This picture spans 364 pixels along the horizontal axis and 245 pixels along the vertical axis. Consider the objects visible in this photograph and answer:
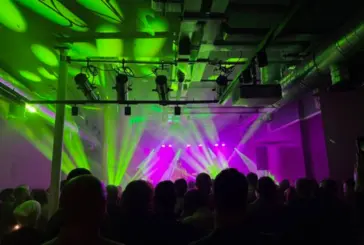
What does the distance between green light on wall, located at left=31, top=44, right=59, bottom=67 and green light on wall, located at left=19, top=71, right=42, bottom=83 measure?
0.58m

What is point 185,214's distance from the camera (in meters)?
2.76

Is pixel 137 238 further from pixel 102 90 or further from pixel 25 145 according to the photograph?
pixel 25 145

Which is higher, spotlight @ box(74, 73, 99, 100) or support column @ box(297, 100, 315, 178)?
spotlight @ box(74, 73, 99, 100)

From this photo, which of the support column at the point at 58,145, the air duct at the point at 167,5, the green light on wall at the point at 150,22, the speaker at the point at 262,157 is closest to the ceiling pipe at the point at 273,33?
the air duct at the point at 167,5

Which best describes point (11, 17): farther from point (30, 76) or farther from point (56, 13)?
point (30, 76)

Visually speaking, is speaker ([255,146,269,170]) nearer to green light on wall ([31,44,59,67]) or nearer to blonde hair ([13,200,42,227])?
green light on wall ([31,44,59,67])

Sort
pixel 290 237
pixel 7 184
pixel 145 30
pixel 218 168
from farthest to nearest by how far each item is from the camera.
Result: pixel 218 168 → pixel 7 184 → pixel 145 30 → pixel 290 237

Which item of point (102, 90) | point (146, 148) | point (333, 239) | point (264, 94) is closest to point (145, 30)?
point (264, 94)

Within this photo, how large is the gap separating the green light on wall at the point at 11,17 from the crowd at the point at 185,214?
2.18 m

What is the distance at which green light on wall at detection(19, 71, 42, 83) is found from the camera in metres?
5.43

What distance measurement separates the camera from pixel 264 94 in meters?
4.43

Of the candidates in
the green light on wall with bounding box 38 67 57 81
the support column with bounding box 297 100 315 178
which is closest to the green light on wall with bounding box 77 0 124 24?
the green light on wall with bounding box 38 67 57 81

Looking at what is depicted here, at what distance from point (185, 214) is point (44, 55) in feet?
12.2

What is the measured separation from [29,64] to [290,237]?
505 cm
